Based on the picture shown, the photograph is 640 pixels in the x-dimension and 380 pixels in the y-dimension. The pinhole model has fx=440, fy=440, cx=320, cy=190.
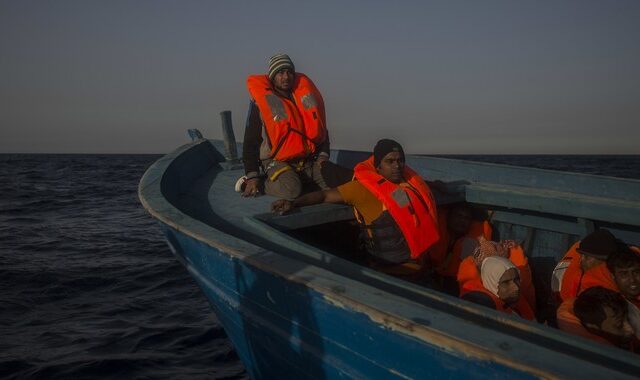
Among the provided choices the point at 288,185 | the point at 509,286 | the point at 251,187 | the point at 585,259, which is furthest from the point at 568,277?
the point at 251,187

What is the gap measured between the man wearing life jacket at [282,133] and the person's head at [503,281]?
192cm

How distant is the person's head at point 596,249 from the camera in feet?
10.5

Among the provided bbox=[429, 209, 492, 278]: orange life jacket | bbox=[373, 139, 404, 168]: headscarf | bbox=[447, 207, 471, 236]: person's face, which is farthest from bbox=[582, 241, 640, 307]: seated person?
bbox=[373, 139, 404, 168]: headscarf

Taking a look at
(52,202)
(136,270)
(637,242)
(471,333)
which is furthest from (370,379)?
(52,202)

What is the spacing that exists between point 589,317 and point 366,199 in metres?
1.62

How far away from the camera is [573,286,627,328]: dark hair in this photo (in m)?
2.57

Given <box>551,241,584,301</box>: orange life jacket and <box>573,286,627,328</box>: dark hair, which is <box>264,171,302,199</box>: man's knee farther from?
<box>573,286,627,328</box>: dark hair

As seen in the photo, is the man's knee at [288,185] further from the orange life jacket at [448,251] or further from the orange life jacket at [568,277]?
the orange life jacket at [568,277]

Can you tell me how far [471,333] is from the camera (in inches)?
63.6

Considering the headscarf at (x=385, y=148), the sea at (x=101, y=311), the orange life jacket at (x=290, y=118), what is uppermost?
the orange life jacket at (x=290, y=118)

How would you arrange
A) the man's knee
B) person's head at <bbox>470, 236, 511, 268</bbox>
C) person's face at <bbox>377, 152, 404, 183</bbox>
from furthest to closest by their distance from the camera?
the man's knee → person's head at <bbox>470, 236, 511, 268</bbox> → person's face at <bbox>377, 152, 404, 183</bbox>

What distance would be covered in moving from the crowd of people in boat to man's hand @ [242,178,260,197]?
0.06 ft

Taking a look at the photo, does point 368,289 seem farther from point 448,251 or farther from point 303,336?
point 448,251

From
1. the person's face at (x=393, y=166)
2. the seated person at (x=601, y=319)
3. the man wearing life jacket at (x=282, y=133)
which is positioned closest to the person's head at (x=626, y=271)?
the seated person at (x=601, y=319)
